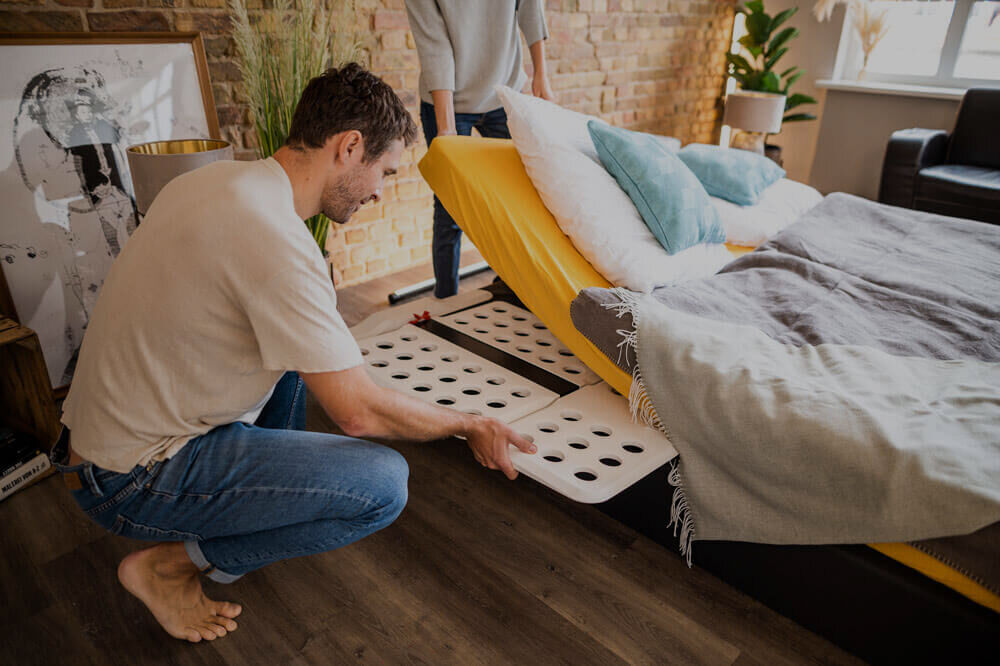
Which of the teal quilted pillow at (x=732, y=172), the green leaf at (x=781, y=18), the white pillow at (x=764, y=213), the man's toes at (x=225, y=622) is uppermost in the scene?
the green leaf at (x=781, y=18)

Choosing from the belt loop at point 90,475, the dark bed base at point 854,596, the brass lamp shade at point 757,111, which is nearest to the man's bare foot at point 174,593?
the belt loop at point 90,475

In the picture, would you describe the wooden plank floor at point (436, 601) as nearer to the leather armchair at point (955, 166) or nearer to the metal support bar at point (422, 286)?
the metal support bar at point (422, 286)

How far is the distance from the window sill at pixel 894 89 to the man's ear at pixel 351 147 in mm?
4205

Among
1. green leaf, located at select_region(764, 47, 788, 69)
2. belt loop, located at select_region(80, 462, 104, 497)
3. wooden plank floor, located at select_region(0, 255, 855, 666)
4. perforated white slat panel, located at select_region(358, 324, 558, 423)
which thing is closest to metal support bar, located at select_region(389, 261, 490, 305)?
perforated white slat panel, located at select_region(358, 324, 558, 423)

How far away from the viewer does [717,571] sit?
146 centimetres

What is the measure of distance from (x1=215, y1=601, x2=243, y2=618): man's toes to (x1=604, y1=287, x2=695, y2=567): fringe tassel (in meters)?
0.93

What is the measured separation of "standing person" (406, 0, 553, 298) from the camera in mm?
2311

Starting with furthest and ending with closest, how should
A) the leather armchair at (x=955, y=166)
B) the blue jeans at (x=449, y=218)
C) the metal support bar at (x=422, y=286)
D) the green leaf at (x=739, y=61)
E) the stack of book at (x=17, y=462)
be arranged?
the green leaf at (x=739, y=61) → the leather armchair at (x=955, y=166) → the metal support bar at (x=422, y=286) → the blue jeans at (x=449, y=218) → the stack of book at (x=17, y=462)

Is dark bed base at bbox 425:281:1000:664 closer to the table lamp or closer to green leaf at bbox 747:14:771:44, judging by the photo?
the table lamp

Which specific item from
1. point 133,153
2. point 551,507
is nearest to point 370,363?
point 551,507

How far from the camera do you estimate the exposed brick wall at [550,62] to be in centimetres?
216

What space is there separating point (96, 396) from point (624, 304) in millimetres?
1070

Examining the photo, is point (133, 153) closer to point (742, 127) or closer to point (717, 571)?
point (717, 571)

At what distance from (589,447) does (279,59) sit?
1761 millimetres
